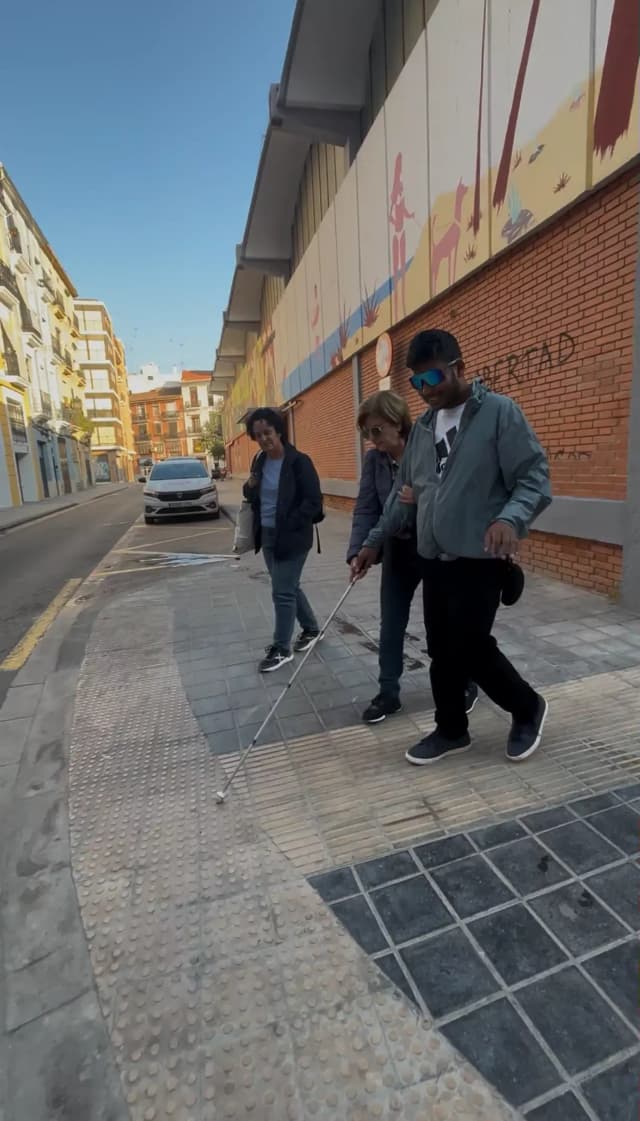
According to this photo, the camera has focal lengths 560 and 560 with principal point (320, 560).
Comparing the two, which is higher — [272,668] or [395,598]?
[395,598]

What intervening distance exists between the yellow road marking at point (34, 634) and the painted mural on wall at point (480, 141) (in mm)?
6200

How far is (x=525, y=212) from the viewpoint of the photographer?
18.2ft

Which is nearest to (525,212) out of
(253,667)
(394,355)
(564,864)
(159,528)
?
(394,355)

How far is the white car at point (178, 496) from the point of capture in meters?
14.3

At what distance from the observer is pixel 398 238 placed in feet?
28.5

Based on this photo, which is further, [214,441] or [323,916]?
[214,441]

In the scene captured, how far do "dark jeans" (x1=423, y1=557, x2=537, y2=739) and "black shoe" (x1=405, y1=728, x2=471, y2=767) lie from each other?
0.04 meters

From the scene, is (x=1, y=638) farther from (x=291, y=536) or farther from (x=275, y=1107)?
(x=275, y=1107)

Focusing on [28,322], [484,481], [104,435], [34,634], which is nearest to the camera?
[484,481]

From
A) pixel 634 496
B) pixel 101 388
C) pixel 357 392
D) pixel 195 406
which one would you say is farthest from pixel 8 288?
pixel 195 406

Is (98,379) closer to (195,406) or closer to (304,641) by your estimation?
(195,406)

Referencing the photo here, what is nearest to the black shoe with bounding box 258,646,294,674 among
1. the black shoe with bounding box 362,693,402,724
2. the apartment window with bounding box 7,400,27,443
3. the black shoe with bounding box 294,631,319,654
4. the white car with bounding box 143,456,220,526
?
the black shoe with bounding box 294,631,319,654

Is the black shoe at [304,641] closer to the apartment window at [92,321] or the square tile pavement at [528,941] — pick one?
the square tile pavement at [528,941]

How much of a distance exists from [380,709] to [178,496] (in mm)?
12198
